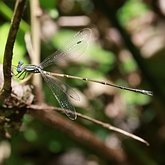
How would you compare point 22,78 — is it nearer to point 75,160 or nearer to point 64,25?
point 75,160

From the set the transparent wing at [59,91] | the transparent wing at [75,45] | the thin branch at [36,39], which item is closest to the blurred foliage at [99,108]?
the thin branch at [36,39]

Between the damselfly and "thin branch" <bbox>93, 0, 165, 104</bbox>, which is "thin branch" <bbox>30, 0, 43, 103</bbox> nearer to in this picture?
the damselfly

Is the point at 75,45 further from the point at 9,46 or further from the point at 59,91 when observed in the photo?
the point at 9,46

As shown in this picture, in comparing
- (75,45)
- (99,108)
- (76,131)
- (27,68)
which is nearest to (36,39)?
(75,45)

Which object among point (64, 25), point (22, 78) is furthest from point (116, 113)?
point (22, 78)

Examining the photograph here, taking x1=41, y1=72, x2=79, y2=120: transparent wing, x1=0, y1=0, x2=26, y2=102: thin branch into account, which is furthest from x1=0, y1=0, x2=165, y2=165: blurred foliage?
x1=0, y1=0, x2=26, y2=102: thin branch
